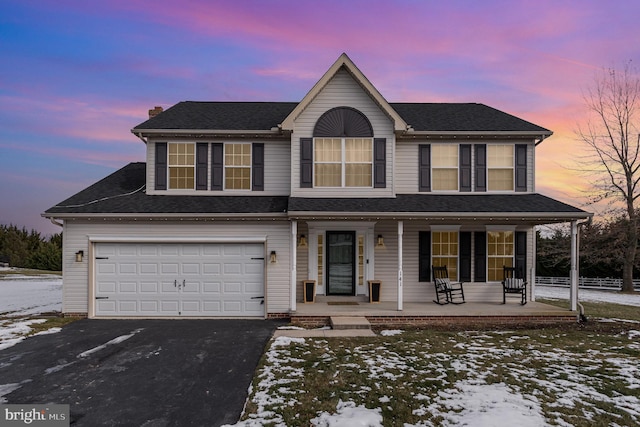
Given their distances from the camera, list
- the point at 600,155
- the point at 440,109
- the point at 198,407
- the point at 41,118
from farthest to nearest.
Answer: the point at 600,155 → the point at 41,118 → the point at 440,109 → the point at 198,407

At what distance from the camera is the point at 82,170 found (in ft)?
69.9

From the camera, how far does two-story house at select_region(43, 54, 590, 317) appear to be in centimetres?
1033

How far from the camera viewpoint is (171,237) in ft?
34.1

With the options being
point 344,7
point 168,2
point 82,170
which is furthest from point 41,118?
point 344,7

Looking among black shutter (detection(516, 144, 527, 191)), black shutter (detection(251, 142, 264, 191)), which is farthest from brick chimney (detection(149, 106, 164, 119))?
black shutter (detection(516, 144, 527, 191))

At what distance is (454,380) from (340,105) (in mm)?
8775

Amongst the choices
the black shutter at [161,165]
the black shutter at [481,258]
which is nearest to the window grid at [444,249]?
the black shutter at [481,258]

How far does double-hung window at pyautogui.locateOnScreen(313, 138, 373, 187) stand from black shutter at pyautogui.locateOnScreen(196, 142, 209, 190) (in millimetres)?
3875

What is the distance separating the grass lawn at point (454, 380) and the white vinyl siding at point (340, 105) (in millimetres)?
4850

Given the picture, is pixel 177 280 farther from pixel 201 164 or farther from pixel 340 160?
A: pixel 340 160

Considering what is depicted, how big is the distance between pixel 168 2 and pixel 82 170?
49.5ft

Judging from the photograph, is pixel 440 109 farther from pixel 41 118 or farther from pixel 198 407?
pixel 41 118

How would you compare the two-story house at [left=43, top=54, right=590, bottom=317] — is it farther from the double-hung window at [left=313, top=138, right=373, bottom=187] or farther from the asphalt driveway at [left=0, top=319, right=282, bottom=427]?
the asphalt driveway at [left=0, top=319, right=282, bottom=427]

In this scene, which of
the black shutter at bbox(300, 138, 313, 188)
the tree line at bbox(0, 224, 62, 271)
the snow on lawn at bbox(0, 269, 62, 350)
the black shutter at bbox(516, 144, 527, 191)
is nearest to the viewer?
the snow on lawn at bbox(0, 269, 62, 350)
